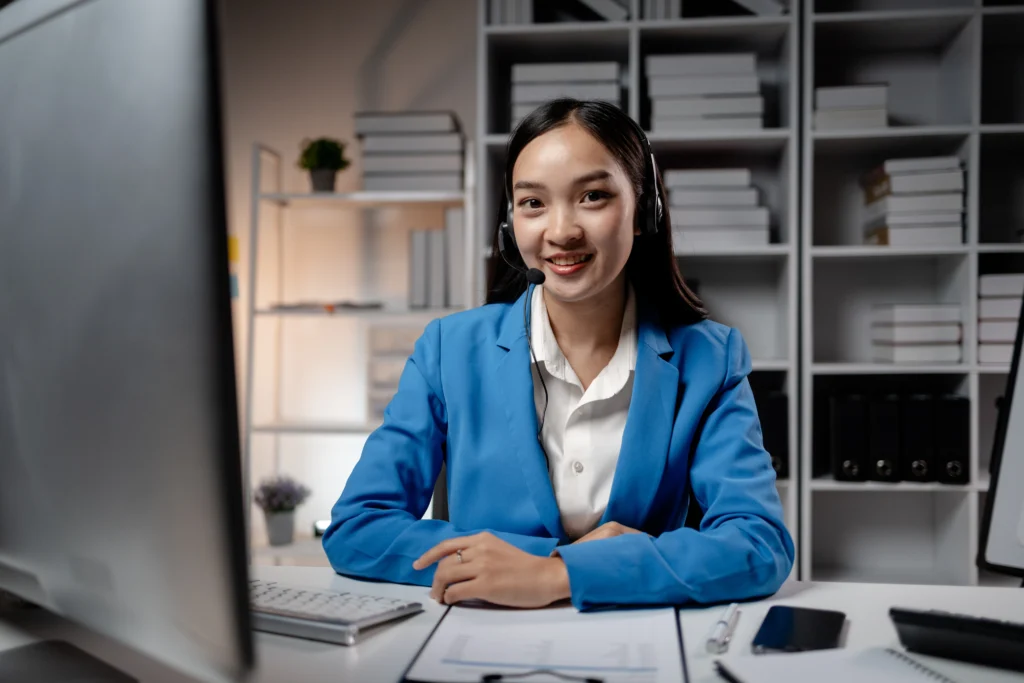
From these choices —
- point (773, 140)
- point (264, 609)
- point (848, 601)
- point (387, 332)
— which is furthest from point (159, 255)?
point (387, 332)

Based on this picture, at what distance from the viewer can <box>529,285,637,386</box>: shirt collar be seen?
1.37m

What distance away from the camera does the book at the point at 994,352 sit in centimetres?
266

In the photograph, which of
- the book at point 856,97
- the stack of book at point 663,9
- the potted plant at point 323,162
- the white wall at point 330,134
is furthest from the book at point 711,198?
the potted plant at point 323,162

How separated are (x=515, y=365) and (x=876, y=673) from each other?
0.73m

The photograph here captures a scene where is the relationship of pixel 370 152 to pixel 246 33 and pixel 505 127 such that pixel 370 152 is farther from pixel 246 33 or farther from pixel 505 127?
pixel 246 33

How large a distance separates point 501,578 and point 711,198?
211cm

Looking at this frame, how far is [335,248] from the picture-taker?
11.2ft

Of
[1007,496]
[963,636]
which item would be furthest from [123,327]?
[1007,496]

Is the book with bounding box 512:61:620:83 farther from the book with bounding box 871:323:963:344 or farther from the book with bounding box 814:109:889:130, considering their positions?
the book with bounding box 871:323:963:344

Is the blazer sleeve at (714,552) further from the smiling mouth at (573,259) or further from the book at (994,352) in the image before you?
the book at (994,352)

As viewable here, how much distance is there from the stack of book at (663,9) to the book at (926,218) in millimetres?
923

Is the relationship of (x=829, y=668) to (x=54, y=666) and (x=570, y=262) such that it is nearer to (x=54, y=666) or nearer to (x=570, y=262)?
(x=54, y=666)

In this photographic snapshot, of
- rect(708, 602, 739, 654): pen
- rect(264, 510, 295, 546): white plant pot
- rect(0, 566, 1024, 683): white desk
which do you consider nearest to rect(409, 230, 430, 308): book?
rect(264, 510, 295, 546): white plant pot

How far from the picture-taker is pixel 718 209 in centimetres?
281
